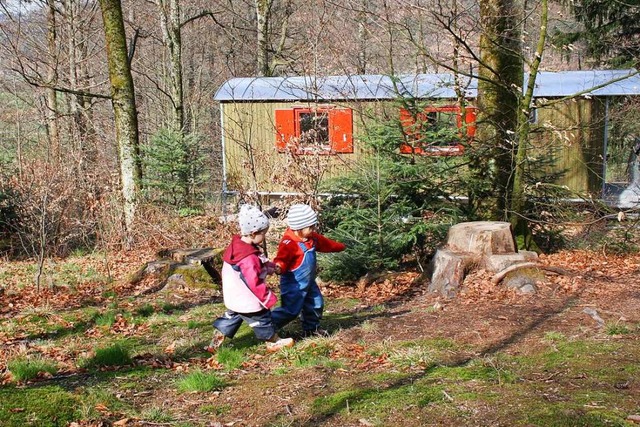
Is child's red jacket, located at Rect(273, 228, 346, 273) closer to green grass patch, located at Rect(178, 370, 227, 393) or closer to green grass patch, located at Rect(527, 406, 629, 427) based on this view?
green grass patch, located at Rect(178, 370, 227, 393)

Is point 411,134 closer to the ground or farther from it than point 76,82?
closer to the ground

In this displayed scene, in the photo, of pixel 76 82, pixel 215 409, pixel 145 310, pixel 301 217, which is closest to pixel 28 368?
pixel 215 409

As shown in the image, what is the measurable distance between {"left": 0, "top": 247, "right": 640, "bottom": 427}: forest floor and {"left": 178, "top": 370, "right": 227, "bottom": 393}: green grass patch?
1 cm

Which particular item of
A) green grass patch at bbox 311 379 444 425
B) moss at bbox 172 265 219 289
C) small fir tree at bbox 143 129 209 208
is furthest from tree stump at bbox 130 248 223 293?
small fir tree at bbox 143 129 209 208

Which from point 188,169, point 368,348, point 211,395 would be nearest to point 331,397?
point 211,395

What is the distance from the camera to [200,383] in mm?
4930

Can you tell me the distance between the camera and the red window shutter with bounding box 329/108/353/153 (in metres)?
17.8

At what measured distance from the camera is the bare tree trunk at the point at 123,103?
44.2 feet

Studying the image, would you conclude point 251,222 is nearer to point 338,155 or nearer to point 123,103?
point 123,103

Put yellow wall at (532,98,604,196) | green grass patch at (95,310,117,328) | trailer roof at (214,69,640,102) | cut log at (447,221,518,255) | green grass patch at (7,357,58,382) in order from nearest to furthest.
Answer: green grass patch at (7,357,58,382) → green grass patch at (95,310,117,328) → cut log at (447,221,518,255) → trailer roof at (214,69,640,102) → yellow wall at (532,98,604,196)

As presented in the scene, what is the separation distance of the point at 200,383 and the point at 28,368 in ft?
4.72

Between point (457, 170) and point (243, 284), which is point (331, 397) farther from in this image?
point (457, 170)

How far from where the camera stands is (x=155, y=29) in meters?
30.8

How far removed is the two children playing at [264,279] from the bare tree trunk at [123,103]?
8148mm
